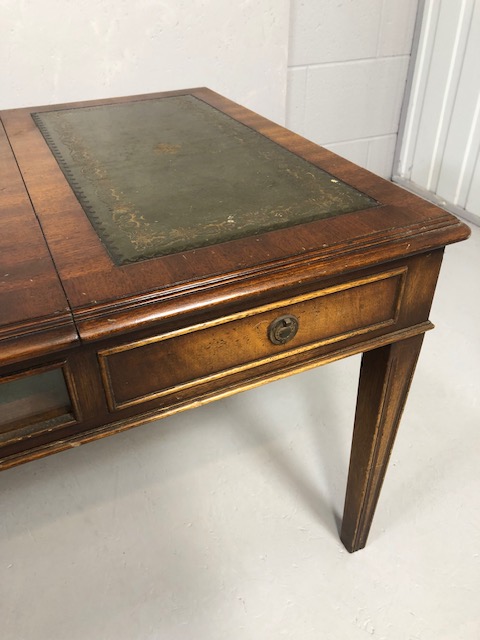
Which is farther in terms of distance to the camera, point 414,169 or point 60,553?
point 414,169

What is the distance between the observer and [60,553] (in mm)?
1145

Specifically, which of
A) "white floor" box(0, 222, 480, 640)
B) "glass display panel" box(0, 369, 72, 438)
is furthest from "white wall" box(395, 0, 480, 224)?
"glass display panel" box(0, 369, 72, 438)

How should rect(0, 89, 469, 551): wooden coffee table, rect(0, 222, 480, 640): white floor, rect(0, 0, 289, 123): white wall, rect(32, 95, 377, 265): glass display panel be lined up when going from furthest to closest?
rect(0, 0, 289, 123): white wall
rect(0, 222, 480, 640): white floor
rect(32, 95, 377, 265): glass display panel
rect(0, 89, 469, 551): wooden coffee table

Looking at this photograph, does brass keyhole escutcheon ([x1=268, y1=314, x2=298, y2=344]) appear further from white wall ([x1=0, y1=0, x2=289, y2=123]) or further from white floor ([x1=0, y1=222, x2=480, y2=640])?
white wall ([x1=0, y1=0, x2=289, y2=123])

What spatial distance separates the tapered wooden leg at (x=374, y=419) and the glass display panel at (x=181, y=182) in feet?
0.82

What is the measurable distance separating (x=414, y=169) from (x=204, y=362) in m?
2.28

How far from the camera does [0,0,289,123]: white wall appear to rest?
67.4 inches

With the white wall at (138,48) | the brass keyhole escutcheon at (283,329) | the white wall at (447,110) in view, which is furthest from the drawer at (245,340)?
the white wall at (447,110)

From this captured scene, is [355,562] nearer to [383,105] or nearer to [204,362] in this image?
[204,362]

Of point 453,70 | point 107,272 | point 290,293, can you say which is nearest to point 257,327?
point 290,293

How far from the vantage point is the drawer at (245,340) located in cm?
66

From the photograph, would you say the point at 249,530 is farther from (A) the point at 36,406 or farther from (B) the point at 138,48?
(B) the point at 138,48

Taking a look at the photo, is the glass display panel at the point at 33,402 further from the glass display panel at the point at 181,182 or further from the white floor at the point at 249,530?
the white floor at the point at 249,530

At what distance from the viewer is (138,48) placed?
6.10ft
